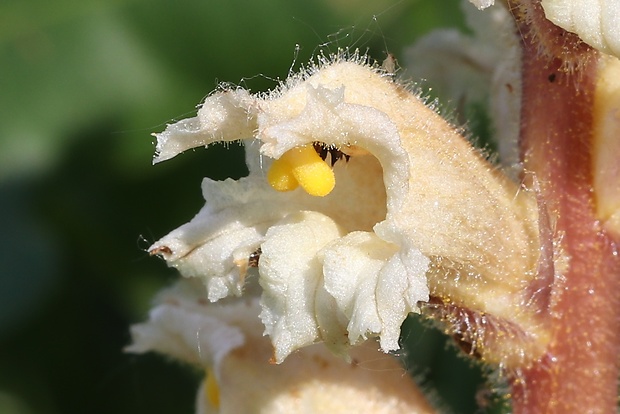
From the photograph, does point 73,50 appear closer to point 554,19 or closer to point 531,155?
point 531,155

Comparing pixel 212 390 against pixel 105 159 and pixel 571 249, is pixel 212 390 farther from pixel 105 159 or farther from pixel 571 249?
pixel 105 159

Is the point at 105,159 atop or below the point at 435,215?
below

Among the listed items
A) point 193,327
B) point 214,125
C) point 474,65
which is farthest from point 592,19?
point 193,327

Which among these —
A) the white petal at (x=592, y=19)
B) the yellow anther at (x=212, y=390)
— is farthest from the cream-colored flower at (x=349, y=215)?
the yellow anther at (x=212, y=390)

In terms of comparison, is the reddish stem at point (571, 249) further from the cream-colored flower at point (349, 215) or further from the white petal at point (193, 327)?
the white petal at point (193, 327)

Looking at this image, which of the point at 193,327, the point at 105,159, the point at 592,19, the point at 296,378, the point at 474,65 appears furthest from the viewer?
the point at 105,159

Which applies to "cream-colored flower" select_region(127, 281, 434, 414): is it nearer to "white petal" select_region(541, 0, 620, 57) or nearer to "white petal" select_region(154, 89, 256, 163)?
"white petal" select_region(154, 89, 256, 163)
